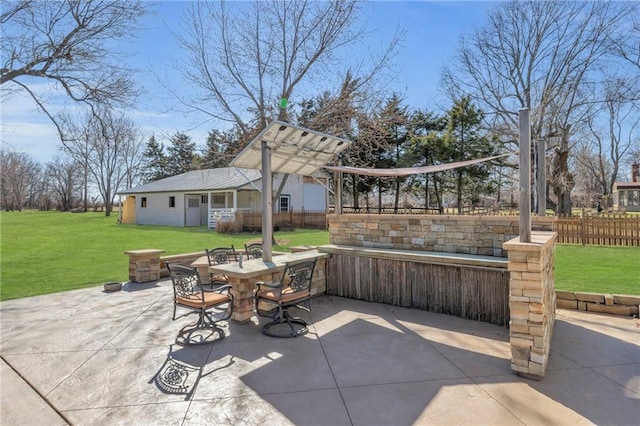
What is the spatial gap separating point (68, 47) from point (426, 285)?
10216 mm

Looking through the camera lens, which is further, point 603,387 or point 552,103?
point 552,103

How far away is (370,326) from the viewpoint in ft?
14.6

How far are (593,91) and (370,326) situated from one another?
2311 cm

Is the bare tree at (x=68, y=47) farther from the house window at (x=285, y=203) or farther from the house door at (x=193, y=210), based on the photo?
the house door at (x=193, y=210)

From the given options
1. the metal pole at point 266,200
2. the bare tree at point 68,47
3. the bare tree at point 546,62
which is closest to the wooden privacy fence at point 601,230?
the bare tree at point 546,62

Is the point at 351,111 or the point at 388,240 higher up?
the point at 351,111

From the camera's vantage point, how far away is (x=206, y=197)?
2459 cm

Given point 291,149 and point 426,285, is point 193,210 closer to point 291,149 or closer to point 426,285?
point 291,149

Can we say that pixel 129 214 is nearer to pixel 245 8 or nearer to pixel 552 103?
pixel 245 8

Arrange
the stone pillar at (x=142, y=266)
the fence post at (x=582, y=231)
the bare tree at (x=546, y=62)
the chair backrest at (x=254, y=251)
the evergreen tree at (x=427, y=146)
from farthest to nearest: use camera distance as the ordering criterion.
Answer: the evergreen tree at (x=427, y=146), the bare tree at (x=546, y=62), the fence post at (x=582, y=231), the stone pillar at (x=142, y=266), the chair backrest at (x=254, y=251)

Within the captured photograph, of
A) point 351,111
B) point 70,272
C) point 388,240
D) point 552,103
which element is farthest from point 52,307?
point 552,103

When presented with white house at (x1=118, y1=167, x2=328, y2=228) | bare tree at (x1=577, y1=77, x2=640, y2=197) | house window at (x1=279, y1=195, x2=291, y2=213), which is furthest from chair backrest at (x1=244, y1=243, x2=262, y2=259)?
bare tree at (x1=577, y1=77, x2=640, y2=197)

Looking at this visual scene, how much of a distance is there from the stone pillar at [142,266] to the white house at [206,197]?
42.7ft

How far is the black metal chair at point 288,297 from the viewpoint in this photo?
4262mm
